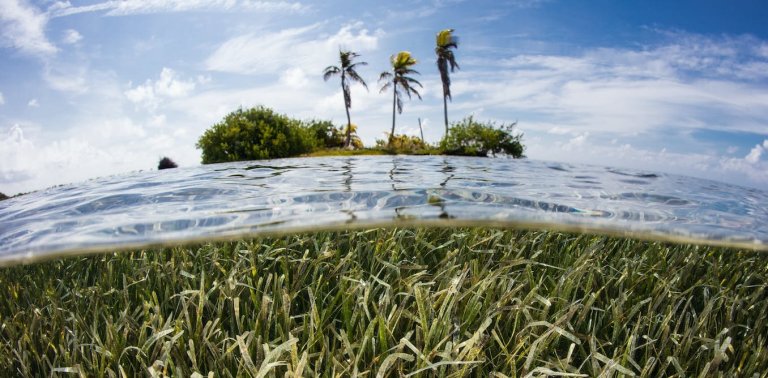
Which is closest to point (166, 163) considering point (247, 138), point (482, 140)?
point (247, 138)

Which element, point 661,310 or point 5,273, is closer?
point 661,310

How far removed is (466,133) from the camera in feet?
104

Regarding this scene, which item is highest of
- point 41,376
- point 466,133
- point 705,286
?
point 466,133

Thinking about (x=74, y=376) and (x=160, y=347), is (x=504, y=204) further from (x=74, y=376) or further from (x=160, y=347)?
(x=74, y=376)

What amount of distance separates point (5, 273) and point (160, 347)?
14.4 feet

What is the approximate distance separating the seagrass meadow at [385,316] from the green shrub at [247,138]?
1884 centimetres

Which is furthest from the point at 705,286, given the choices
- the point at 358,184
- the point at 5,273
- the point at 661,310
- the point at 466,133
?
the point at 466,133

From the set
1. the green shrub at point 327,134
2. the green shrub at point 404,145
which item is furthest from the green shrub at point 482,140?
the green shrub at point 327,134

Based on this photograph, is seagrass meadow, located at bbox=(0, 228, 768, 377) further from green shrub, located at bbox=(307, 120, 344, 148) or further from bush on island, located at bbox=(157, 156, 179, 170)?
green shrub, located at bbox=(307, 120, 344, 148)

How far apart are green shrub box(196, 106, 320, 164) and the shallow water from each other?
55.1ft

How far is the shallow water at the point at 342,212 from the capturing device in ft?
17.0

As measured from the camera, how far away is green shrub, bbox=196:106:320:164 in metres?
23.5

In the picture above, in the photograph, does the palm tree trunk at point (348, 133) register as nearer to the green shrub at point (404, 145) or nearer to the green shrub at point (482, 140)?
the green shrub at point (404, 145)

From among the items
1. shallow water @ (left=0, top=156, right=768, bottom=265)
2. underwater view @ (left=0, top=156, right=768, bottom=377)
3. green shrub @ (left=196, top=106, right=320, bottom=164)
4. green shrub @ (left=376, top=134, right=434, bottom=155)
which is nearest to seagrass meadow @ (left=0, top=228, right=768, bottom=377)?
underwater view @ (left=0, top=156, right=768, bottom=377)
